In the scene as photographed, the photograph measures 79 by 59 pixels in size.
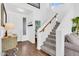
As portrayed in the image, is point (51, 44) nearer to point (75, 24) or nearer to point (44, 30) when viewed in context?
point (44, 30)

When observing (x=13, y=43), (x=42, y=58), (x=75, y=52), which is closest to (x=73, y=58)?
(x=75, y=52)

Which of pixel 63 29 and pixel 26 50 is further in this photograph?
pixel 26 50

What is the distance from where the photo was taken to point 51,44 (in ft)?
6.66

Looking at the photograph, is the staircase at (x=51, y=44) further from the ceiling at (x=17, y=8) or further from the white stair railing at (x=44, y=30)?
the ceiling at (x=17, y=8)

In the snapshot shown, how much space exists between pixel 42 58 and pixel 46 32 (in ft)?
1.40

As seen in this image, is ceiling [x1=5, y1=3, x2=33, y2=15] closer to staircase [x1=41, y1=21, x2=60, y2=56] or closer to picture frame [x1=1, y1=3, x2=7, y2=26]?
picture frame [x1=1, y1=3, x2=7, y2=26]

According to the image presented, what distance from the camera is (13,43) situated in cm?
204

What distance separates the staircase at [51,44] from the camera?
2.01 meters

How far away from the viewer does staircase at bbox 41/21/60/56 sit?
2007 mm

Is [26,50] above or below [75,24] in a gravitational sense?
below

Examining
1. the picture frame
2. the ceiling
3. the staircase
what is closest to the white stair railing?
the staircase

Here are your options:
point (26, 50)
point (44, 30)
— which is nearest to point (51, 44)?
point (44, 30)

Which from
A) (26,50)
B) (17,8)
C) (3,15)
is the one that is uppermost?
(17,8)

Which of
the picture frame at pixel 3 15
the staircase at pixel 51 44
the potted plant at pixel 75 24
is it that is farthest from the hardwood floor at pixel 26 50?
the potted plant at pixel 75 24
